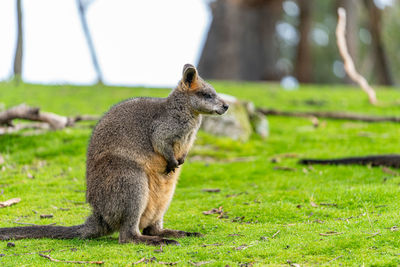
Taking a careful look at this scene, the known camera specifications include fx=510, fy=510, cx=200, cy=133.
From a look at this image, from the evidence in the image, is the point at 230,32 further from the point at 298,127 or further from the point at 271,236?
the point at 271,236

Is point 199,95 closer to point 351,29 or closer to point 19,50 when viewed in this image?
point 19,50

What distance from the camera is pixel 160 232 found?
5.91 meters

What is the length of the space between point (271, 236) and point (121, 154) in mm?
1849

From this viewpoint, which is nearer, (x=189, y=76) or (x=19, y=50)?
(x=189, y=76)

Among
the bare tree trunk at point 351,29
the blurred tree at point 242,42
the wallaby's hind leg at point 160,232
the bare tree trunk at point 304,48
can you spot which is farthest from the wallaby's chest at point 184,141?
the bare tree trunk at point 304,48

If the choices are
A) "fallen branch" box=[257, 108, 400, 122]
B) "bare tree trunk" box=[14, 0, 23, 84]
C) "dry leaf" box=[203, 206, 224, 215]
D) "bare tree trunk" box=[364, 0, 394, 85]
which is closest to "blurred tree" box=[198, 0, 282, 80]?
"bare tree trunk" box=[364, 0, 394, 85]

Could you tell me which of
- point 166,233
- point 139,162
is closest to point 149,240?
point 166,233

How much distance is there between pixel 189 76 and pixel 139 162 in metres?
1.17

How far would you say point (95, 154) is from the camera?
18.9 ft

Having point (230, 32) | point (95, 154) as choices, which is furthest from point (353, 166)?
point (230, 32)

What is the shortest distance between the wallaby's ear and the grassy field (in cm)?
172

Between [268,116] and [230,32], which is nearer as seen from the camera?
[268,116]

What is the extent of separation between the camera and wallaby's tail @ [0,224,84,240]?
5.57 m

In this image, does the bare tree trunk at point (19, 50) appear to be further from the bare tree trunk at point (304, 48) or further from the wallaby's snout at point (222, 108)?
the bare tree trunk at point (304, 48)
